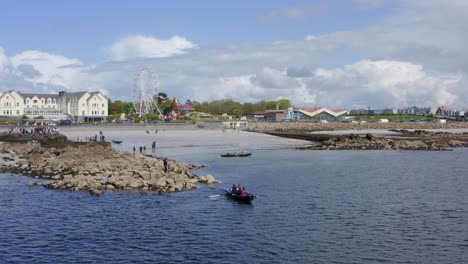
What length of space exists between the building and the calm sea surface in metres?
128

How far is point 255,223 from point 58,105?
164 meters

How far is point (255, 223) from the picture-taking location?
31062 millimetres

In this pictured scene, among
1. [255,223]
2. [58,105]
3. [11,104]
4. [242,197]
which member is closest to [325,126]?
[58,105]

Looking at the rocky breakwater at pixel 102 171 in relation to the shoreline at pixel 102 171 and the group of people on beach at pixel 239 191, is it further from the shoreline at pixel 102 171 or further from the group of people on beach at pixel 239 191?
the group of people on beach at pixel 239 191

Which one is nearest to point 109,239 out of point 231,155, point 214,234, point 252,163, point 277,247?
point 214,234

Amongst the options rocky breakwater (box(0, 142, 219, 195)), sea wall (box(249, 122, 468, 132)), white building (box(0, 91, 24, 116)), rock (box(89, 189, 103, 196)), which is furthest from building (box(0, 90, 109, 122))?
rock (box(89, 189, 103, 196))

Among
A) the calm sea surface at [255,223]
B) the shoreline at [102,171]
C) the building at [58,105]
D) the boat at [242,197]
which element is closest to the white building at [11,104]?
the building at [58,105]

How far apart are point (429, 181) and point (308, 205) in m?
17.2

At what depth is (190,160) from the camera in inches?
2518

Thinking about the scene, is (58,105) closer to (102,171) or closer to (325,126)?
(325,126)

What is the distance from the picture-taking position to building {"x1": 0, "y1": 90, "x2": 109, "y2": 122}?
547 ft

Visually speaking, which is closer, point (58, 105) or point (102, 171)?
point (102, 171)

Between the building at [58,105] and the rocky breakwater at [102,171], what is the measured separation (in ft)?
360

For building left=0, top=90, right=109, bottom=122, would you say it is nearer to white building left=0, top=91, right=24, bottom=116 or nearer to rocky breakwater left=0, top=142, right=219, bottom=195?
white building left=0, top=91, right=24, bottom=116
